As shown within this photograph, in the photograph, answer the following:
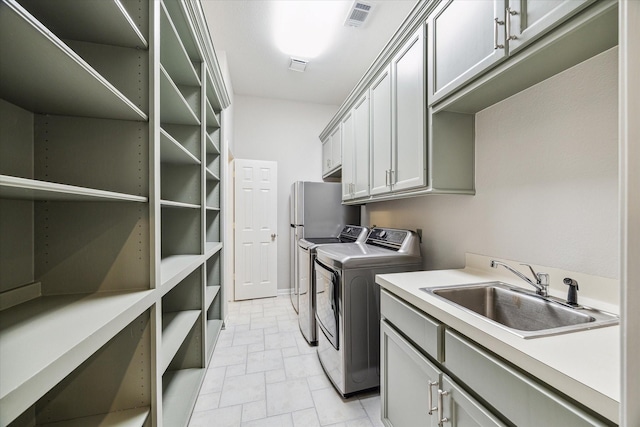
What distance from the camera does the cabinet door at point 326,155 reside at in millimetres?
3682

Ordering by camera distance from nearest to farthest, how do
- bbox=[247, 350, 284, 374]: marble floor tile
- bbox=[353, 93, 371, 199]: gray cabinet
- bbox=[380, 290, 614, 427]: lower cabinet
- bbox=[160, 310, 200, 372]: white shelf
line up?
bbox=[380, 290, 614, 427]: lower cabinet, bbox=[160, 310, 200, 372]: white shelf, bbox=[247, 350, 284, 374]: marble floor tile, bbox=[353, 93, 371, 199]: gray cabinet

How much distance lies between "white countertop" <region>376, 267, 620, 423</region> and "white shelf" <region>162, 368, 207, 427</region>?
152cm

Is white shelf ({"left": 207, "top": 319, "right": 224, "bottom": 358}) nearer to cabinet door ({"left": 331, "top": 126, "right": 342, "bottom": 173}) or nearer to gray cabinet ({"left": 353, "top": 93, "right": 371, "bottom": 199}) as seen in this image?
gray cabinet ({"left": 353, "top": 93, "right": 371, "bottom": 199})

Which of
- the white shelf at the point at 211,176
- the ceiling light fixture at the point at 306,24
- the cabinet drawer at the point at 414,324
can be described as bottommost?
the cabinet drawer at the point at 414,324

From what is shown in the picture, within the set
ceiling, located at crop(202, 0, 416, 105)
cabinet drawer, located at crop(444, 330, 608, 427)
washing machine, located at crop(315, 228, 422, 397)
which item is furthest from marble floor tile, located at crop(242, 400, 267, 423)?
ceiling, located at crop(202, 0, 416, 105)

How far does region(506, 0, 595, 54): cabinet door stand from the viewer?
0.87 m

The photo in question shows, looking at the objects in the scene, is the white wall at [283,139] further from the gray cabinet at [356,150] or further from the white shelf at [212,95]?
the gray cabinet at [356,150]

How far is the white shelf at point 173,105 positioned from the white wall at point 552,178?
1785mm

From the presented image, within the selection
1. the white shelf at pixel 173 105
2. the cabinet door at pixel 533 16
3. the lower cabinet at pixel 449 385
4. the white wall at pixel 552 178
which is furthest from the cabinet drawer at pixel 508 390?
the white shelf at pixel 173 105

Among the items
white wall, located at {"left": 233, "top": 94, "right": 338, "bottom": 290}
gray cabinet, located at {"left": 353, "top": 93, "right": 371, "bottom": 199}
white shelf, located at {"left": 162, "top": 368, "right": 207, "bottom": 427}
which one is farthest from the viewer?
white wall, located at {"left": 233, "top": 94, "right": 338, "bottom": 290}

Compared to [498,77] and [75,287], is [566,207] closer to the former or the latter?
[498,77]

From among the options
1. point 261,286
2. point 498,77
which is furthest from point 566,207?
point 261,286

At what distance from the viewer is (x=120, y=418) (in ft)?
3.32

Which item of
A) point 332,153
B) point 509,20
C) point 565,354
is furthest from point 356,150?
point 565,354
